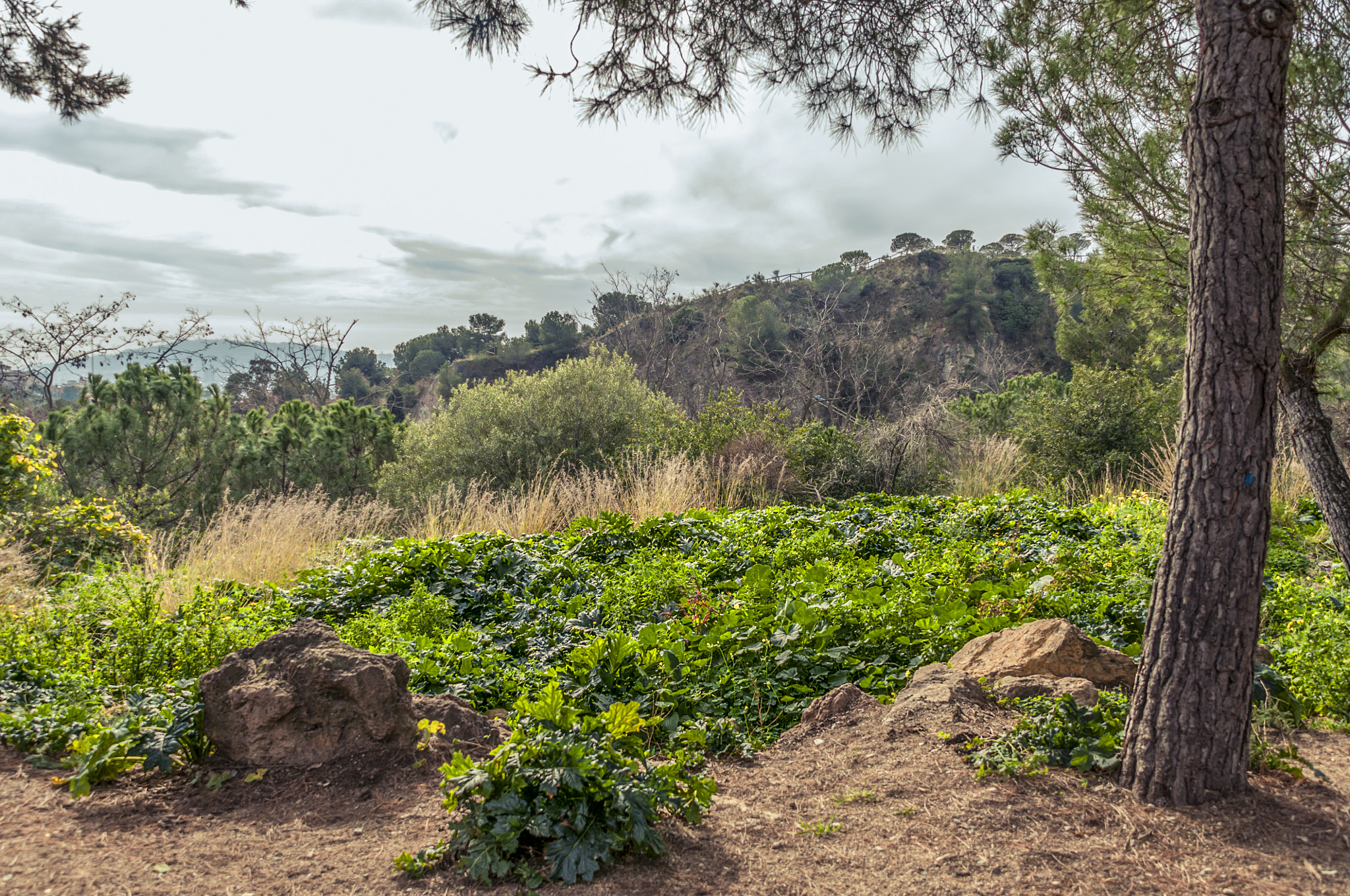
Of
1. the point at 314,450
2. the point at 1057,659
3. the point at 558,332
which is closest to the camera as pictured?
the point at 1057,659

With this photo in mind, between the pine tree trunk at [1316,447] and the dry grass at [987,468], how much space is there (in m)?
5.04

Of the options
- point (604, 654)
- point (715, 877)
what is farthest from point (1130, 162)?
point (715, 877)

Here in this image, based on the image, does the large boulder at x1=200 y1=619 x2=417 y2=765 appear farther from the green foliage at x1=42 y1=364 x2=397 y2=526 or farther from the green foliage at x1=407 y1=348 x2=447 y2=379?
the green foliage at x1=407 y1=348 x2=447 y2=379

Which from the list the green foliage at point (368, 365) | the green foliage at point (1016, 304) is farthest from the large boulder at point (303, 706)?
the green foliage at point (368, 365)

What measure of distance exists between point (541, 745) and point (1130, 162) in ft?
17.1

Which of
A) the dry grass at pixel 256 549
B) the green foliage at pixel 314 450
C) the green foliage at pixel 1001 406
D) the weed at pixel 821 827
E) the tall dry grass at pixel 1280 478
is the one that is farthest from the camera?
the green foliage at pixel 1001 406

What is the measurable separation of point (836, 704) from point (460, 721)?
1.59 m

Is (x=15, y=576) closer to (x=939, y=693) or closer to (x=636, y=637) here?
→ (x=636, y=637)

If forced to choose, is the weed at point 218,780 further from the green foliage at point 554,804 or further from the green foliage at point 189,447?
the green foliage at point 189,447

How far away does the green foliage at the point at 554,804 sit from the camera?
188 centimetres

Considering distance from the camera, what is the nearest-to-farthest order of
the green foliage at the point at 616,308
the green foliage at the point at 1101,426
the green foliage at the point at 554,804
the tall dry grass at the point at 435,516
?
1. the green foliage at the point at 554,804
2. the tall dry grass at the point at 435,516
3. the green foliage at the point at 1101,426
4. the green foliage at the point at 616,308

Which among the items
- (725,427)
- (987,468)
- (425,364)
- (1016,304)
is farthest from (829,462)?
(425,364)

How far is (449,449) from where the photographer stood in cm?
1226

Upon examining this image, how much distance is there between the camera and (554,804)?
196 centimetres
